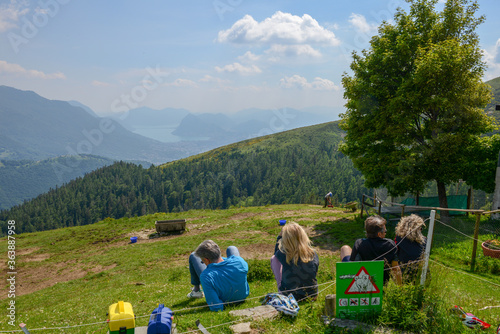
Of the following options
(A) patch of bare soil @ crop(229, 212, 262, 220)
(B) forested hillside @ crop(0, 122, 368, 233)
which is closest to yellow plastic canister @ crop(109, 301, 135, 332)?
(A) patch of bare soil @ crop(229, 212, 262, 220)

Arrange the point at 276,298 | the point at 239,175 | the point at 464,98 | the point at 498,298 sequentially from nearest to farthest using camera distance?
the point at 276,298, the point at 498,298, the point at 464,98, the point at 239,175

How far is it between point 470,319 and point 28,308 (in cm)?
1478

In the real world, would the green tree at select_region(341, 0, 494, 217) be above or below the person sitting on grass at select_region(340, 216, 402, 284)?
above

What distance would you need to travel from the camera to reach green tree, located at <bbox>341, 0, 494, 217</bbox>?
61.0ft

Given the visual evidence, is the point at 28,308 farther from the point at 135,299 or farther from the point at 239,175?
the point at 239,175

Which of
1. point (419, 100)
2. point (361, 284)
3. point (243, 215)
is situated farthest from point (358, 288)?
point (243, 215)

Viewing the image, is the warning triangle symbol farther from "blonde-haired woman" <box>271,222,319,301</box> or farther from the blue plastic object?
the blue plastic object

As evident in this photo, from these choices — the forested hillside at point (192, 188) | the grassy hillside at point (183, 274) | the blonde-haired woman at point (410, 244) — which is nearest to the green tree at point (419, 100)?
the grassy hillside at point (183, 274)

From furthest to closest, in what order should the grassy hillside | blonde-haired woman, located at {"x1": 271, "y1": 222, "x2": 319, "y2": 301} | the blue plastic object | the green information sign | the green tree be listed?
the green tree
blonde-haired woman, located at {"x1": 271, "y1": 222, "x2": 319, "y2": 301}
the grassy hillside
the green information sign
the blue plastic object

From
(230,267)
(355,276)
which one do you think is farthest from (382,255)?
(230,267)

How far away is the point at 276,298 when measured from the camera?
605cm

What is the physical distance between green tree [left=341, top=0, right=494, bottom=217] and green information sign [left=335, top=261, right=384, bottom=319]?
1683 cm

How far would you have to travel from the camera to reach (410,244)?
676 centimetres

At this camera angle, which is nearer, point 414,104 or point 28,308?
point 28,308
